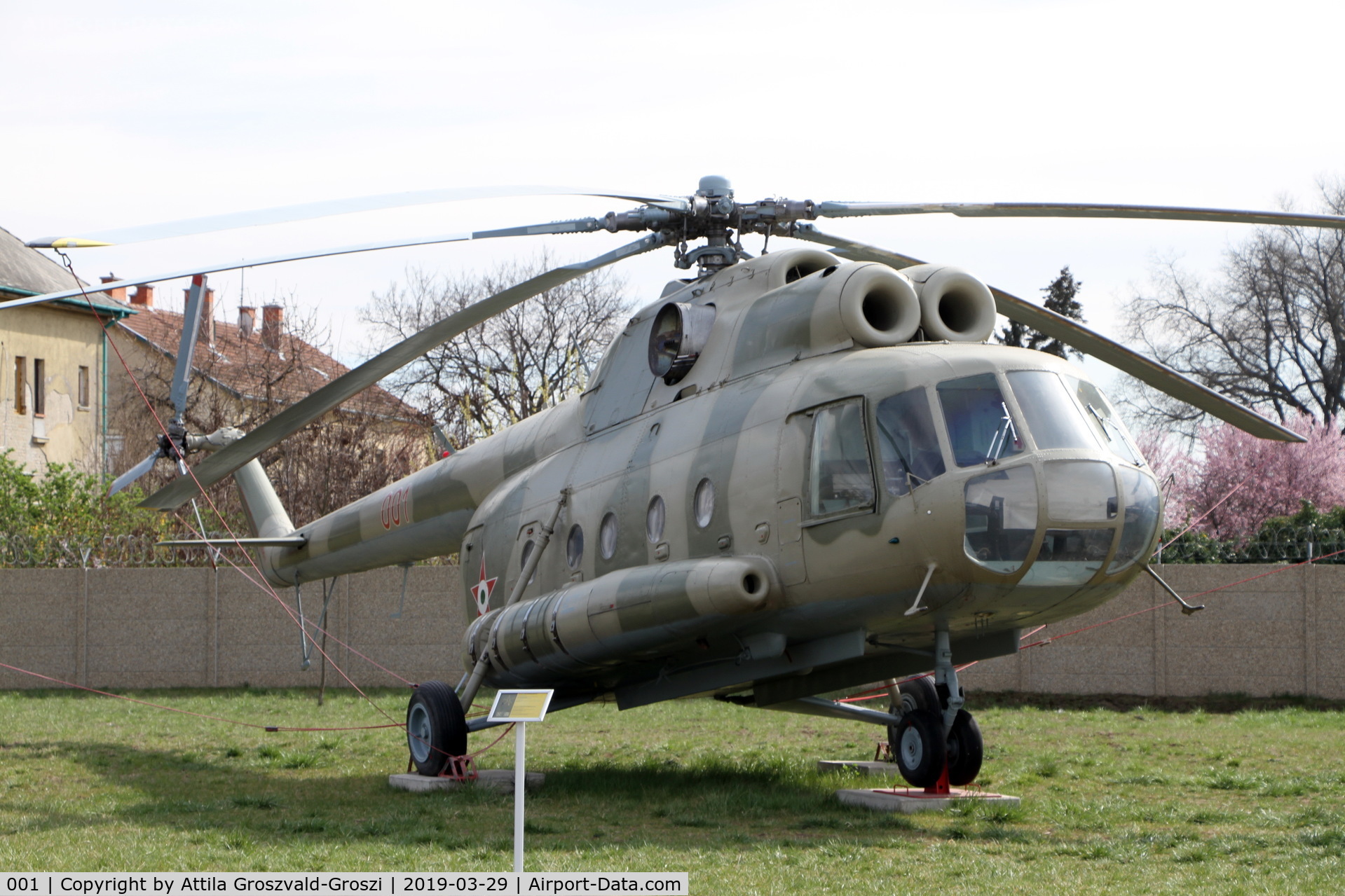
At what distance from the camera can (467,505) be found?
14203mm

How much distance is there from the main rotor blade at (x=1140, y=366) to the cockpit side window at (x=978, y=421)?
192cm

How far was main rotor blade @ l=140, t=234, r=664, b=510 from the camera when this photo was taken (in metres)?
11.2

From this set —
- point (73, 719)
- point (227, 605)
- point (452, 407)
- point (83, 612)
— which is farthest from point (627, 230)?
point (452, 407)

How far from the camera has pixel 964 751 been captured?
1006cm

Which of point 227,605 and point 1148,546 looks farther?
point 227,605

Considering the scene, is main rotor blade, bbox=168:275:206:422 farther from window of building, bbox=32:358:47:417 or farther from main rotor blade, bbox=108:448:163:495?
window of building, bbox=32:358:47:417

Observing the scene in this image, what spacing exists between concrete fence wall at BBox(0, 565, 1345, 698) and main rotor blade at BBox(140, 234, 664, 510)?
30.9ft

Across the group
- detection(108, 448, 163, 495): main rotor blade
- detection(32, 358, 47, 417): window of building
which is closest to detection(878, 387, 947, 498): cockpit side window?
detection(108, 448, 163, 495): main rotor blade

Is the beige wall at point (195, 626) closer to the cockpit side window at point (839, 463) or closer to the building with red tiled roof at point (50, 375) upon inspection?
the cockpit side window at point (839, 463)

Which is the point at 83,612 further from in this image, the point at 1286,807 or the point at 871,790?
the point at 1286,807

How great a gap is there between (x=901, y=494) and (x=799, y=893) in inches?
104

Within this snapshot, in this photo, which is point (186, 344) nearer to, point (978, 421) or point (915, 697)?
point (915, 697)

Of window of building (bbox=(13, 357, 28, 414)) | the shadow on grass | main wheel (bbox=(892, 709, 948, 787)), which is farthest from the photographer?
window of building (bbox=(13, 357, 28, 414))

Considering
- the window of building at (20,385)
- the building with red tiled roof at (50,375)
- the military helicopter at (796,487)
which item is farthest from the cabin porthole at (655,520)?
the window of building at (20,385)
